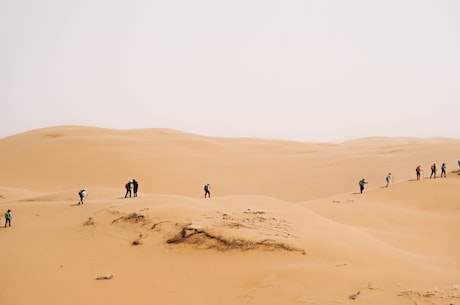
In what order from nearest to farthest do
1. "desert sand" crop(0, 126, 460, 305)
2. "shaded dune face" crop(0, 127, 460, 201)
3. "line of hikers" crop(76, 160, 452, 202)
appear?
1. "desert sand" crop(0, 126, 460, 305)
2. "line of hikers" crop(76, 160, 452, 202)
3. "shaded dune face" crop(0, 127, 460, 201)

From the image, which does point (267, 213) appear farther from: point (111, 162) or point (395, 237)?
Result: point (111, 162)

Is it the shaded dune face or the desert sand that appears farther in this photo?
the shaded dune face

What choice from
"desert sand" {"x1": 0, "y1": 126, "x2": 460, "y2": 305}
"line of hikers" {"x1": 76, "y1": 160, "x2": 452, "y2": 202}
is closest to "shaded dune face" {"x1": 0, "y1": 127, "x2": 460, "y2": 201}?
"line of hikers" {"x1": 76, "y1": 160, "x2": 452, "y2": 202}

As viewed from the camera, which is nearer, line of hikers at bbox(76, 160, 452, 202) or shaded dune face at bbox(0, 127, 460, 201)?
line of hikers at bbox(76, 160, 452, 202)

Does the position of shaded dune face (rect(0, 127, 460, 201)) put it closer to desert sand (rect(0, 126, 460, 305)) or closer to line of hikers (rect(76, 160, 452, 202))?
line of hikers (rect(76, 160, 452, 202))

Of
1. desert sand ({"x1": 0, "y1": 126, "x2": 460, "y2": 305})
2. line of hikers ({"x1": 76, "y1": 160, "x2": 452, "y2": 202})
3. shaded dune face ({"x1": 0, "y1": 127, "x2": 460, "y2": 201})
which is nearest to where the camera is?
desert sand ({"x1": 0, "y1": 126, "x2": 460, "y2": 305})

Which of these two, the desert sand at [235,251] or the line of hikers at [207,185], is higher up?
the line of hikers at [207,185]

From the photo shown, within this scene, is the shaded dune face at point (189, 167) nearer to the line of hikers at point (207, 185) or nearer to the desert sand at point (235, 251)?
the line of hikers at point (207, 185)

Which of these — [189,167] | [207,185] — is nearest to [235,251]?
[207,185]

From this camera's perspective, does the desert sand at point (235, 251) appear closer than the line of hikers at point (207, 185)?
Yes

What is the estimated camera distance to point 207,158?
35.8 meters

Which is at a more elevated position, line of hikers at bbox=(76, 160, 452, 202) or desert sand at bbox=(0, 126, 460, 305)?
line of hikers at bbox=(76, 160, 452, 202)

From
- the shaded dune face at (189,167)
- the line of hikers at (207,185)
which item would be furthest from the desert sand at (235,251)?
the shaded dune face at (189,167)

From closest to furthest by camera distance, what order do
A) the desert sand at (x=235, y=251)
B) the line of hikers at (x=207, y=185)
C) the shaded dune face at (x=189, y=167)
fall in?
the desert sand at (x=235, y=251), the line of hikers at (x=207, y=185), the shaded dune face at (x=189, y=167)
